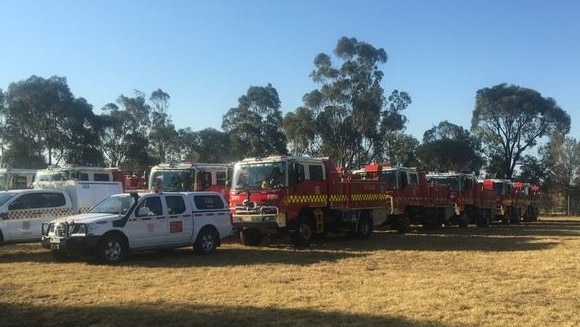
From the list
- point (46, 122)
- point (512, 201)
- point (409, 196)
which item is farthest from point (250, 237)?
point (46, 122)

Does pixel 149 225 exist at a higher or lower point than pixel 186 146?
lower

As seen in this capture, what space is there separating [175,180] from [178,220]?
21.1 ft

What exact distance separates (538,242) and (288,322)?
15.3m

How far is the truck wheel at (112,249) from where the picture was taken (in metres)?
14.4

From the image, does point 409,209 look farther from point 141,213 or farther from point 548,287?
point 548,287

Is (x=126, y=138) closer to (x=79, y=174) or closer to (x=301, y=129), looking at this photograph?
(x=301, y=129)

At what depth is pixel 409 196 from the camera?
Result: 87.2 ft

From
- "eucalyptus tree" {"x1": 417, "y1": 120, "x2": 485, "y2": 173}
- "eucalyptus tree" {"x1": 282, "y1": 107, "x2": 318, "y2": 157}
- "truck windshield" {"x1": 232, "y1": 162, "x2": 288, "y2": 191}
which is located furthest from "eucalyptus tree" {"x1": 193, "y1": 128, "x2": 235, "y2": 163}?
"truck windshield" {"x1": 232, "y1": 162, "x2": 288, "y2": 191}

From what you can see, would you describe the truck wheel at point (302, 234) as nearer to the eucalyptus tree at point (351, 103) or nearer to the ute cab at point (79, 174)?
the ute cab at point (79, 174)

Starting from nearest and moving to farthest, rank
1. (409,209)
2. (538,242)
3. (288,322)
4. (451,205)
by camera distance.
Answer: (288,322), (538,242), (409,209), (451,205)

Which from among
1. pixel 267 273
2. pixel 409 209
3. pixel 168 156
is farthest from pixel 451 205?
pixel 168 156

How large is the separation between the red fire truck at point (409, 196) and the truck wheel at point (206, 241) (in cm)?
917

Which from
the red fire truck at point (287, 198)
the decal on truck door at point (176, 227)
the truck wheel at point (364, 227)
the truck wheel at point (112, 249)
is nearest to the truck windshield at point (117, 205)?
the truck wheel at point (112, 249)

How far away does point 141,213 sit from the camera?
15.3m
